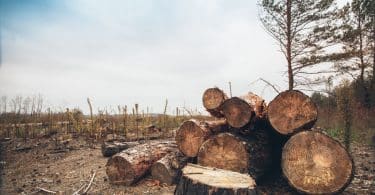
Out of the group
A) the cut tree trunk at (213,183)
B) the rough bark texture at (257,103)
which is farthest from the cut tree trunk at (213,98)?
the cut tree trunk at (213,183)

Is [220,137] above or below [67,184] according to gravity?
above

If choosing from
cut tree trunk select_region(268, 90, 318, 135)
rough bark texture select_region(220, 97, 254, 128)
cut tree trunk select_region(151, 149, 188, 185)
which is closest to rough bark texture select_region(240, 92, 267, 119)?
rough bark texture select_region(220, 97, 254, 128)

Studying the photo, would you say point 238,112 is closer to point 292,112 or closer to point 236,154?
point 236,154

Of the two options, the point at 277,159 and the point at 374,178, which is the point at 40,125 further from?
the point at 374,178

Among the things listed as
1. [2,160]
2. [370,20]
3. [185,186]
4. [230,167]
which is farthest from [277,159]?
[370,20]

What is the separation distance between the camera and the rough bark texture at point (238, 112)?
15.7ft

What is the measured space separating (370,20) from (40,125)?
18.6m

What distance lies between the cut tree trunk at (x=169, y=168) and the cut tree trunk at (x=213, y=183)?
181cm

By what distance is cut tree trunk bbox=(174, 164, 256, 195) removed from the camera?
2.99 m

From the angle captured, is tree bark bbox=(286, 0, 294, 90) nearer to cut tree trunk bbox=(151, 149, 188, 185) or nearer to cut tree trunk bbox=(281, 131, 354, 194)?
cut tree trunk bbox=(151, 149, 188, 185)

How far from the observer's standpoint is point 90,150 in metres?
8.63

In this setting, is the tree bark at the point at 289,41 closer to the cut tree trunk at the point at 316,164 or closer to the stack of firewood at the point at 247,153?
the stack of firewood at the point at 247,153

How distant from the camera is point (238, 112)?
4840mm

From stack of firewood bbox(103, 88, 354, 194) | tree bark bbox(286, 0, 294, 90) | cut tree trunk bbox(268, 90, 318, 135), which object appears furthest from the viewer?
tree bark bbox(286, 0, 294, 90)
